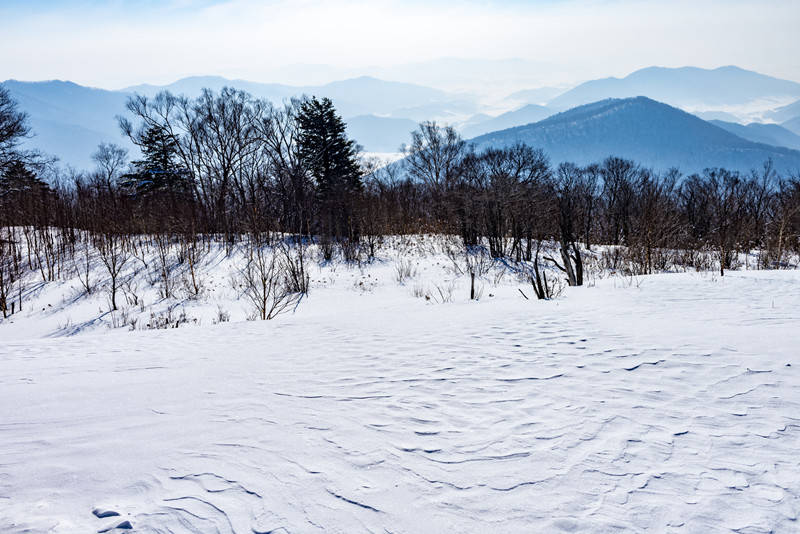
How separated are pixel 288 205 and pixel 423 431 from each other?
98.6 ft

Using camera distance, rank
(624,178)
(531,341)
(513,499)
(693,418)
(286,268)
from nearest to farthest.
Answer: (513,499) → (693,418) → (531,341) → (286,268) → (624,178)

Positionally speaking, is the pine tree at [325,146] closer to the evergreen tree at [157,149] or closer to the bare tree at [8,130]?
the evergreen tree at [157,149]

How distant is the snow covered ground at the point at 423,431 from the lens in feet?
8.64

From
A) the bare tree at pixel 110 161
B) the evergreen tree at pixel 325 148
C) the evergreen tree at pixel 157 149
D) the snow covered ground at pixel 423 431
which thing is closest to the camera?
A: the snow covered ground at pixel 423 431

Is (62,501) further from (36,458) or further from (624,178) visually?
(624,178)

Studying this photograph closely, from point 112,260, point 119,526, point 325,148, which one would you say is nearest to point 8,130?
point 112,260

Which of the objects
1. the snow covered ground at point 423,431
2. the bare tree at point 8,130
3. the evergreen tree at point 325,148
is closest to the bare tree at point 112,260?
the bare tree at point 8,130

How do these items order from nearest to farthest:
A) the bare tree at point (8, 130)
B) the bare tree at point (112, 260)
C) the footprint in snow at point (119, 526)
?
the footprint in snow at point (119, 526)
the bare tree at point (112, 260)
the bare tree at point (8, 130)

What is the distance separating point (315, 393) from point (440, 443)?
1.87 m

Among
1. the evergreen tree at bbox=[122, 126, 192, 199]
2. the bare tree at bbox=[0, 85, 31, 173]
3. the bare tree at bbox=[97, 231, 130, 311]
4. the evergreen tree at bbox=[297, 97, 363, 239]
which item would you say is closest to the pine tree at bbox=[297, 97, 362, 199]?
the evergreen tree at bbox=[297, 97, 363, 239]

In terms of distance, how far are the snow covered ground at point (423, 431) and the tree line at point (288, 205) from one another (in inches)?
527

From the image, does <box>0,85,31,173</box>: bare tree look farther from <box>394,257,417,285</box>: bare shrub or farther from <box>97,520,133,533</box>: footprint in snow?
<box>97,520,133,533</box>: footprint in snow

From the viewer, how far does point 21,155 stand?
82.5 feet

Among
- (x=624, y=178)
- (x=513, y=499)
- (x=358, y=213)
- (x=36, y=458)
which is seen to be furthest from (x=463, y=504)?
(x=624, y=178)
